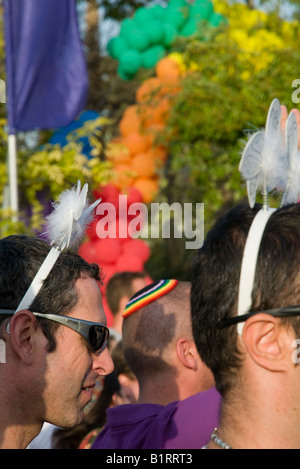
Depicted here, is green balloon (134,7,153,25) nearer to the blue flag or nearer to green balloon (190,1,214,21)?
green balloon (190,1,214,21)

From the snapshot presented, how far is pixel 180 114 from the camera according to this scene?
8.80 metres

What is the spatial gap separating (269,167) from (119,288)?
3.73m

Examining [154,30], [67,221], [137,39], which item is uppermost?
[154,30]

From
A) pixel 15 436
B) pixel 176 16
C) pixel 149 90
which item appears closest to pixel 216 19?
pixel 176 16

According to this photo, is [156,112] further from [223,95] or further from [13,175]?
[13,175]

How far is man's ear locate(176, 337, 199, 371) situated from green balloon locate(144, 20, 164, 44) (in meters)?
6.95

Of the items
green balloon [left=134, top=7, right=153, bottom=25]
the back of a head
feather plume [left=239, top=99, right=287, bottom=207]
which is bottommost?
the back of a head

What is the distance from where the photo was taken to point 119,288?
5.30 meters

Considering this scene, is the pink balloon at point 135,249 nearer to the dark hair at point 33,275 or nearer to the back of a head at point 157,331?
the back of a head at point 157,331

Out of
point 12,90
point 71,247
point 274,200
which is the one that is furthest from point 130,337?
point 274,200

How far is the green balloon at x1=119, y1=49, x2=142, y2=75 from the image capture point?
9070 millimetres

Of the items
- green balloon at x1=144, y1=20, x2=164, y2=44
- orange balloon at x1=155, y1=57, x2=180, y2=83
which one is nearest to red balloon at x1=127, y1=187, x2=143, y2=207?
orange balloon at x1=155, y1=57, x2=180, y2=83

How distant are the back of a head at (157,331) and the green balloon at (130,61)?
266 inches
